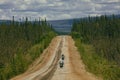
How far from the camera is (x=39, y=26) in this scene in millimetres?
194875

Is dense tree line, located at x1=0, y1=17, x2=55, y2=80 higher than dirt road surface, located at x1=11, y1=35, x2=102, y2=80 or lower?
lower

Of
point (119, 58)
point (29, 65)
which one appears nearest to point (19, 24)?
point (119, 58)

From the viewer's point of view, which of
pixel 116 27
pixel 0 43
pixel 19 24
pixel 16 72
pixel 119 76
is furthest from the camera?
pixel 19 24

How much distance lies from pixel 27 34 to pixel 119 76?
129773 mm

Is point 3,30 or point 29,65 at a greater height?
point 29,65

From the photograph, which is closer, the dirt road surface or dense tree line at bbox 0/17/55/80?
the dirt road surface

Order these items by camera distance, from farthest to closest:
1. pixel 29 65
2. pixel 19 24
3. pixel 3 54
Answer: pixel 19 24 → pixel 3 54 → pixel 29 65

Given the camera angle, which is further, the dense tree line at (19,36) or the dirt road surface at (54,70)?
the dense tree line at (19,36)

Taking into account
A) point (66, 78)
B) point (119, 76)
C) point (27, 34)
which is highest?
point (66, 78)

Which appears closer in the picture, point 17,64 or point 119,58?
point 17,64

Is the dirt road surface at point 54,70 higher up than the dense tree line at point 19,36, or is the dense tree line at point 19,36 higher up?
the dirt road surface at point 54,70

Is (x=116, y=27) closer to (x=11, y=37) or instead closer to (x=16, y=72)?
(x=11, y=37)

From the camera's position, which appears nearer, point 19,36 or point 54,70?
point 54,70

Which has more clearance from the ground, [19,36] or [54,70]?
[54,70]
